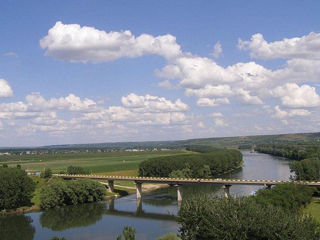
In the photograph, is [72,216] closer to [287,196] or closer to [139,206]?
[139,206]

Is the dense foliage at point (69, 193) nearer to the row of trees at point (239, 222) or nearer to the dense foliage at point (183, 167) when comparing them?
the dense foliage at point (183, 167)

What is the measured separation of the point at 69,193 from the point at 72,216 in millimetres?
12814

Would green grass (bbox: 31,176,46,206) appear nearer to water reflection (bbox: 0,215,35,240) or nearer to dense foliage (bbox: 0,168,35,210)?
dense foliage (bbox: 0,168,35,210)

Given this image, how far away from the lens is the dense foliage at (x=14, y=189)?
276ft

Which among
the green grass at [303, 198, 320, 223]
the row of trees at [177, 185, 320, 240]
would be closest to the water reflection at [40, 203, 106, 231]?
the row of trees at [177, 185, 320, 240]

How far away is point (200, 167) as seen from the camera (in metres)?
142

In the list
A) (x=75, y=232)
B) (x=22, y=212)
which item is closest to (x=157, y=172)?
(x=22, y=212)

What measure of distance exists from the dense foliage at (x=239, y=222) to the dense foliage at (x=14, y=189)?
54.0m

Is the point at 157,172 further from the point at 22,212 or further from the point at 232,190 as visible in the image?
the point at 22,212

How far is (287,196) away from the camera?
69.8 metres

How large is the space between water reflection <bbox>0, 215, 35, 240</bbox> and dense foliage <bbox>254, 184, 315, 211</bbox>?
4142 centimetres

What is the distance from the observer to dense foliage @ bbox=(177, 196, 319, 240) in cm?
3750

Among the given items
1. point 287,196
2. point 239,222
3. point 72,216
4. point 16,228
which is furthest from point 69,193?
point 239,222

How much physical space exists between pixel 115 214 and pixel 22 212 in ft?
73.8
